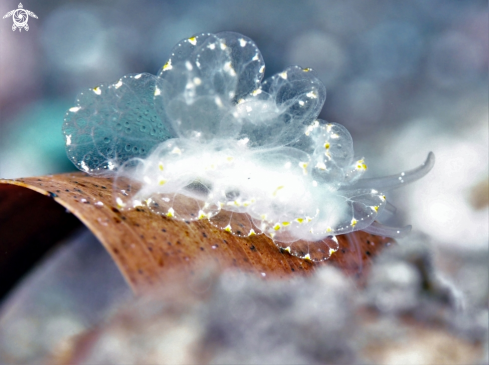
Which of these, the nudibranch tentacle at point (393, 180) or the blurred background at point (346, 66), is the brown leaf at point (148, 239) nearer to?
the nudibranch tentacle at point (393, 180)

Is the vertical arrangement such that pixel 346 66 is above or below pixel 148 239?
above

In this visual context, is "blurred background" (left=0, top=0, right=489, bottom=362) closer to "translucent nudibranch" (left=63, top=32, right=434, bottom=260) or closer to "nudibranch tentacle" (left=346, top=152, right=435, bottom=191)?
"nudibranch tentacle" (left=346, top=152, right=435, bottom=191)

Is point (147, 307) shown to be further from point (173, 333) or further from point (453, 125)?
point (453, 125)

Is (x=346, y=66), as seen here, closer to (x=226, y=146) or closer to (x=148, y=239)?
(x=226, y=146)

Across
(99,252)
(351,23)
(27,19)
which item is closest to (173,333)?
(99,252)

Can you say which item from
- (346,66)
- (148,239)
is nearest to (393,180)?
(346,66)

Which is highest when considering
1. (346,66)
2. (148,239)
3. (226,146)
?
(346,66)

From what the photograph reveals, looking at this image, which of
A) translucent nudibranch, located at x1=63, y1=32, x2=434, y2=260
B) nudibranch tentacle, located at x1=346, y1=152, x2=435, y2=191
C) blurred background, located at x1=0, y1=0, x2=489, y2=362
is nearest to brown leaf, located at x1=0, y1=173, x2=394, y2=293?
translucent nudibranch, located at x1=63, y1=32, x2=434, y2=260

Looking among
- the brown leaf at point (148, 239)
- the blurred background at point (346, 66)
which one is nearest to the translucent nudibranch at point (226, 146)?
the brown leaf at point (148, 239)
